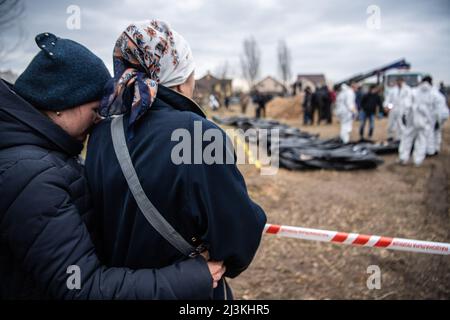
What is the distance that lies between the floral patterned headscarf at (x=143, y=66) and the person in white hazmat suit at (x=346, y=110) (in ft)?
35.4

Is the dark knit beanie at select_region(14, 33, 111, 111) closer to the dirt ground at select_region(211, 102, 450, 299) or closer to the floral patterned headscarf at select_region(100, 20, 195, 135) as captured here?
the floral patterned headscarf at select_region(100, 20, 195, 135)

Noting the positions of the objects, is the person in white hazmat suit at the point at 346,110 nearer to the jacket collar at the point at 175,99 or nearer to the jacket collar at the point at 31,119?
the jacket collar at the point at 175,99

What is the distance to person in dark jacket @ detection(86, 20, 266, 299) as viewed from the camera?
1.12 metres

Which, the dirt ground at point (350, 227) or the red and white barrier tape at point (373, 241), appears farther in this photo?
the dirt ground at point (350, 227)

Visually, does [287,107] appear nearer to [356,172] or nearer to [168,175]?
[356,172]

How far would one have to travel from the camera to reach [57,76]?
1.21m

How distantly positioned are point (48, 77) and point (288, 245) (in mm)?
3598

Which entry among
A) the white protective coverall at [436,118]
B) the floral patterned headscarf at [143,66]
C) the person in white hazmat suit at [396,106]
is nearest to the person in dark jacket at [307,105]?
the person in white hazmat suit at [396,106]

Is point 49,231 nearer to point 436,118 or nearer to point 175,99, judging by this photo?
point 175,99

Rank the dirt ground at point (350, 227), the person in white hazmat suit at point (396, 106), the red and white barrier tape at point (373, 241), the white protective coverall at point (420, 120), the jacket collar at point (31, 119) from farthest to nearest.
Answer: the person in white hazmat suit at point (396, 106)
the white protective coverall at point (420, 120)
the dirt ground at point (350, 227)
the red and white barrier tape at point (373, 241)
the jacket collar at point (31, 119)

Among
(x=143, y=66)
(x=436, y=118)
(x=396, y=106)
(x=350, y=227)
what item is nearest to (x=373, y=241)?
(x=143, y=66)

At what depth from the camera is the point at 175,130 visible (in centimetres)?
113

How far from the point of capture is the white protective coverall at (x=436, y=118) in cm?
808
